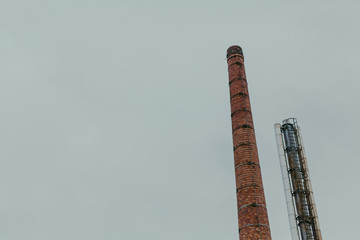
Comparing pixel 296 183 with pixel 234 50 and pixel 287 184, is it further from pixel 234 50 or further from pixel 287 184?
pixel 234 50

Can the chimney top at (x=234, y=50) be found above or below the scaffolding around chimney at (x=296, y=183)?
above

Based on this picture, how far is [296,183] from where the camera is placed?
17.2 meters

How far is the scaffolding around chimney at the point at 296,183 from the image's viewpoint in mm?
16250

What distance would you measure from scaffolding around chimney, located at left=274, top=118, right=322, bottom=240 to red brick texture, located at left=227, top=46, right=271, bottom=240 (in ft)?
11.1

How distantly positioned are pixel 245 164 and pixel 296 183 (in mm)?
4281

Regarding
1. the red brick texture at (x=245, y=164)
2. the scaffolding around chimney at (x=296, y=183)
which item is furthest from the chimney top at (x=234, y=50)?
the scaffolding around chimney at (x=296, y=183)

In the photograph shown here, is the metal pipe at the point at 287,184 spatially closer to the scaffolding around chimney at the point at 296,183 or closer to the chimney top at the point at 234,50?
the scaffolding around chimney at the point at 296,183

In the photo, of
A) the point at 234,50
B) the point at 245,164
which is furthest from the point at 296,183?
the point at 234,50

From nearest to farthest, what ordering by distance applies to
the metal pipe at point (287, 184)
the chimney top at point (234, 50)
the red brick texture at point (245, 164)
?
the red brick texture at point (245, 164)
the metal pipe at point (287, 184)
the chimney top at point (234, 50)

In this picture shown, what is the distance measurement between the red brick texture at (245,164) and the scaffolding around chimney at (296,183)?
133 inches

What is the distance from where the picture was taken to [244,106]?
16.2 m

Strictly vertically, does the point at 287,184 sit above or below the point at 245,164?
above

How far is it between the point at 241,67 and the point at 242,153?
4.98m

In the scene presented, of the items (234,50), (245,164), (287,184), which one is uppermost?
(234,50)
